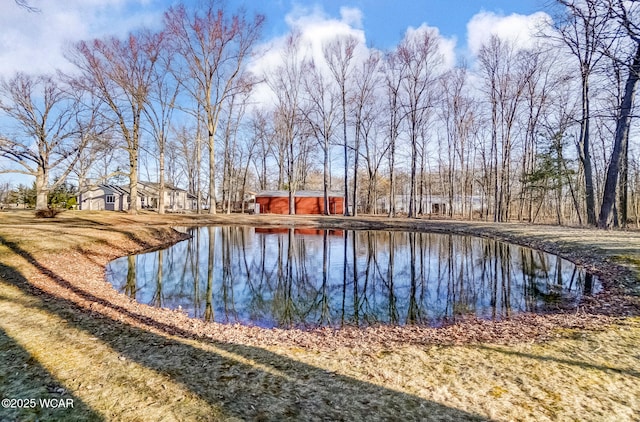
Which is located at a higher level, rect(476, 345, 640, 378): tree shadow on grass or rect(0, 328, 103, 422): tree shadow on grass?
rect(0, 328, 103, 422): tree shadow on grass

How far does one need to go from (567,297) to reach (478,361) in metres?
5.19

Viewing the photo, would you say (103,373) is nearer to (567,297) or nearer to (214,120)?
(567,297)

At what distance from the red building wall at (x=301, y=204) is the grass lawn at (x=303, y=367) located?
116 feet

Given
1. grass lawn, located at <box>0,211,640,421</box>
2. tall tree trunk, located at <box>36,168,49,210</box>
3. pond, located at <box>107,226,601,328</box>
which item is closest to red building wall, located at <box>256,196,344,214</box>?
tall tree trunk, located at <box>36,168,49,210</box>

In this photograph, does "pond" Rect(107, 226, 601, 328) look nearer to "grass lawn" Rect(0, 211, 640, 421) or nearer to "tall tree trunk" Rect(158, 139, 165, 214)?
"grass lawn" Rect(0, 211, 640, 421)

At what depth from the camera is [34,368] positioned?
11.7 feet

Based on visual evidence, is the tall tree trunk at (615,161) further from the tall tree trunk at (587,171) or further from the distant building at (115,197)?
the distant building at (115,197)

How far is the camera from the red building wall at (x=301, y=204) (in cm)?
4188

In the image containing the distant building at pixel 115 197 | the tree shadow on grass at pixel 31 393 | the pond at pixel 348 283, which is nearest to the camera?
the tree shadow on grass at pixel 31 393

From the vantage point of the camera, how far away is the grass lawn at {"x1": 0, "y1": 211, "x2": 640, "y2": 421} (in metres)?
2.92

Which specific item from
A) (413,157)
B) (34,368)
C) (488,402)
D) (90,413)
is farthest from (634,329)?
(413,157)

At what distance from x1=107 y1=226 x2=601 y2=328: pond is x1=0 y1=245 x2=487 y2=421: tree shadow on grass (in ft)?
6.48

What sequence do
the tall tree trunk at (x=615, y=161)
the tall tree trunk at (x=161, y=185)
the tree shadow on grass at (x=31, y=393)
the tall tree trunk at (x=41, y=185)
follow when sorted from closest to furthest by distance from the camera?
1. the tree shadow on grass at (x=31, y=393)
2. the tall tree trunk at (x=615, y=161)
3. the tall tree trunk at (x=41, y=185)
4. the tall tree trunk at (x=161, y=185)

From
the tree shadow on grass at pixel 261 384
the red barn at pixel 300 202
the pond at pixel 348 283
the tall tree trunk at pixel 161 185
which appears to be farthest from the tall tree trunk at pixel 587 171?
the tall tree trunk at pixel 161 185
